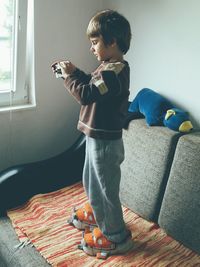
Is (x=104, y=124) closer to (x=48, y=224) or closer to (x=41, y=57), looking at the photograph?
(x=48, y=224)

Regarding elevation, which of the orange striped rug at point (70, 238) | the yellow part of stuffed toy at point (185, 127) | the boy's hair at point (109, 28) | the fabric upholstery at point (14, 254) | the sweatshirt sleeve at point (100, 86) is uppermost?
the boy's hair at point (109, 28)

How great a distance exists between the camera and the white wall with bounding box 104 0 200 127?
1729mm

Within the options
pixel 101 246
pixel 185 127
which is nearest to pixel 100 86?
pixel 185 127

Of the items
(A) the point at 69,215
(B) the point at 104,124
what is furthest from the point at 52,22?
(A) the point at 69,215

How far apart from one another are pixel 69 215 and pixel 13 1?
1.17 m

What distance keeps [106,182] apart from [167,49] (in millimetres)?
846

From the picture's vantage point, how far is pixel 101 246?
1478mm

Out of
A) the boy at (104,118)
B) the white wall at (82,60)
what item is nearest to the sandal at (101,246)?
the boy at (104,118)

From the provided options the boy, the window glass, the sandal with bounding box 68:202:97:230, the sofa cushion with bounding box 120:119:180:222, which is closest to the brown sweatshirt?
the boy

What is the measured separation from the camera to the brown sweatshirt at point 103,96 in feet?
4.25

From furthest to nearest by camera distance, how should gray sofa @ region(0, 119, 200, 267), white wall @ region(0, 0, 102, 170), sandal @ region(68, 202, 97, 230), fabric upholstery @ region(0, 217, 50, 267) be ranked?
white wall @ region(0, 0, 102, 170) < sandal @ region(68, 202, 97, 230) < gray sofa @ region(0, 119, 200, 267) < fabric upholstery @ region(0, 217, 50, 267)

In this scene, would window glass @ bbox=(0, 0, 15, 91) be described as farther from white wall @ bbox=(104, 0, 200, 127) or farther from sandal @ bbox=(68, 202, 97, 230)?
sandal @ bbox=(68, 202, 97, 230)

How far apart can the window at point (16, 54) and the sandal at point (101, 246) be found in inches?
35.1

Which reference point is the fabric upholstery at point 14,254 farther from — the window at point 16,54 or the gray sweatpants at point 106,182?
the window at point 16,54
